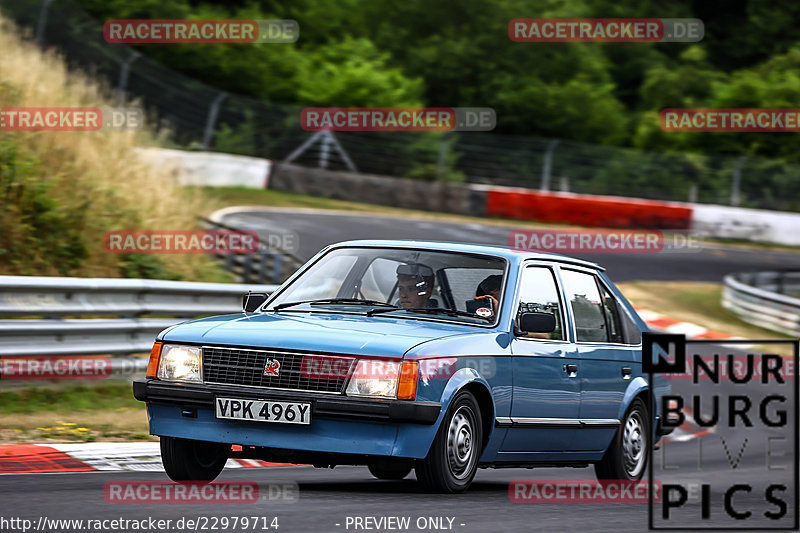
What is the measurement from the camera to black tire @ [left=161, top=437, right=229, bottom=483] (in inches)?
275

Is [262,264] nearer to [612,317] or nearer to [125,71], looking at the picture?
[612,317]

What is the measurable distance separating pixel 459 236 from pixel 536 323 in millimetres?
17341

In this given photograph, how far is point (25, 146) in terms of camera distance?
1455cm

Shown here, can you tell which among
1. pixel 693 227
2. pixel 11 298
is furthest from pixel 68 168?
pixel 693 227

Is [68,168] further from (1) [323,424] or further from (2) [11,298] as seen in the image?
(1) [323,424]

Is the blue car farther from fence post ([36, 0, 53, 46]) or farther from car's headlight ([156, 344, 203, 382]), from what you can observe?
fence post ([36, 0, 53, 46])

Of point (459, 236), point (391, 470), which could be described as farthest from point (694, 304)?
point (391, 470)

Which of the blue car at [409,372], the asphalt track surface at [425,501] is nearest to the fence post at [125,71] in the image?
the asphalt track surface at [425,501]

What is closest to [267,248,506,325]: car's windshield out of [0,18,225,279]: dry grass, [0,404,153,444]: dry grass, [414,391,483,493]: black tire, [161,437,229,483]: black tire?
[414,391,483,493]: black tire

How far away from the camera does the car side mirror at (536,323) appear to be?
287 inches

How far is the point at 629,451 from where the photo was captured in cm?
888

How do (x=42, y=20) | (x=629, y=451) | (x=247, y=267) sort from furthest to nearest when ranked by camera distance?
(x=42, y=20) → (x=247, y=267) → (x=629, y=451)

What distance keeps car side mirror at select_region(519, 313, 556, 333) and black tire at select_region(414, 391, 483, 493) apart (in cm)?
62

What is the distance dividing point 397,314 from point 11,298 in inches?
168
